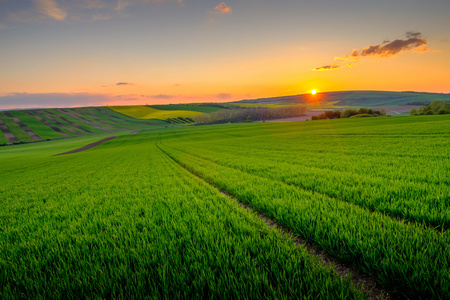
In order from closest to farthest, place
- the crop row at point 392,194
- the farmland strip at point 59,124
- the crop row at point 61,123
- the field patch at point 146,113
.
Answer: the crop row at point 392,194 → the crop row at point 61,123 → the farmland strip at point 59,124 → the field patch at point 146,113

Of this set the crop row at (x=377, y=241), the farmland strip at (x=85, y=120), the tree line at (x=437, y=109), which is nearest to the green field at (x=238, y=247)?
the crop row at (x=377, y=241)

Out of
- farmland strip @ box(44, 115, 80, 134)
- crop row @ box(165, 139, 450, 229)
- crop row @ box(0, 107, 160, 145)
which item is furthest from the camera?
farmland strip @ box(44, 115, 80, 134)

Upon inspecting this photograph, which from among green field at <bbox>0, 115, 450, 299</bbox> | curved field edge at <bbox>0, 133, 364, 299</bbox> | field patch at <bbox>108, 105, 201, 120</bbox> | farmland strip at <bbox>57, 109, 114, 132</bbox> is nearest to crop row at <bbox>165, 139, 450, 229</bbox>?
green field at <bbox>0, 115, 450, 299</bbox>

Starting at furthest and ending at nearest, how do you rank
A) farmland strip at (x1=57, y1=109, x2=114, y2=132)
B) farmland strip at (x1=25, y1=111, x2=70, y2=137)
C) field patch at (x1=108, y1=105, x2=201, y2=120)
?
field patch at (x1=108, y1=105, x2=201, y2=120), farmland strip at (x1=57, y1=109, x2=114, y2=132), farmland strip at (x1=25, y1=111, x2=70, y2=137)

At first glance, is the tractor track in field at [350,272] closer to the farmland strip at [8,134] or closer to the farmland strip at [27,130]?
the farmland strip at [27,130]

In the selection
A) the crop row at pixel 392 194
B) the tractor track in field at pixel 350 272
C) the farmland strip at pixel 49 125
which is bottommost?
the tractor track in field at pixel 350 272

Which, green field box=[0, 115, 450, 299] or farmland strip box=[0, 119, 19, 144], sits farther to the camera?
farmland strip box=[0, 119, 19, 144]

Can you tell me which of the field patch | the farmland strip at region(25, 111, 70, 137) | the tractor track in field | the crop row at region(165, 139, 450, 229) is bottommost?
the tractor track in field

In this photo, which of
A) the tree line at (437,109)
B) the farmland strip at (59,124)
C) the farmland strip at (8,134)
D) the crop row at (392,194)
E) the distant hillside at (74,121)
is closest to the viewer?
the crop row at (392,194)

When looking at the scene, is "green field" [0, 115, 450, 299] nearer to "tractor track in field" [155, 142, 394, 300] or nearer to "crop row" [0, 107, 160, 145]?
"tractor track in field" [155, 142, 394, 300]

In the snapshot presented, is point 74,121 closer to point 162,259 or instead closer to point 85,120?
point 85,120

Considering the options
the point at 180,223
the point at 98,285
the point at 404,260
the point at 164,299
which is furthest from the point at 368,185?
the point at 98,285

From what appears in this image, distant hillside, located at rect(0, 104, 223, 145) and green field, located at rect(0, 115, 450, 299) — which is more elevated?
distant hillside, located at rect(0, 104, 223, 145)

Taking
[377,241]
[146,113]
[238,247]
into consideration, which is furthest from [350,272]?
[146,113]
